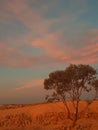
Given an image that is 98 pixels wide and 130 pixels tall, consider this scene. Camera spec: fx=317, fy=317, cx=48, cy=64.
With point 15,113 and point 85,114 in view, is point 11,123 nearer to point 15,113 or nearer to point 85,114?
point 15,113

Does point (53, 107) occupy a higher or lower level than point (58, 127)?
higher

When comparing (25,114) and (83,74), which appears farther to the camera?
(25,114)

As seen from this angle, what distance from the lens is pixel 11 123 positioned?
Answer: 52375 mm

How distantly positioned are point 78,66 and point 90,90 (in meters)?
4.34

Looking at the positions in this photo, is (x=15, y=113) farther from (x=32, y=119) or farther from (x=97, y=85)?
(x=97, y=85)

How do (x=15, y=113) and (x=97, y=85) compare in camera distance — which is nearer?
(x=97, y=85)

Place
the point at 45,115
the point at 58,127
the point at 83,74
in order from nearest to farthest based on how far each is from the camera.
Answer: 1. the point at 58,127
2. the point at 83,74
3. the point at 45,115

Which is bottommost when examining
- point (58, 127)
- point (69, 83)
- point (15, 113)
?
point (58, 127)

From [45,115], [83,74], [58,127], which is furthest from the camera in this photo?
[45,115]

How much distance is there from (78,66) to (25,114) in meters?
13.1

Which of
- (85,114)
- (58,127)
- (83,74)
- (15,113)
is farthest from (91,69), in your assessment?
(15,113)

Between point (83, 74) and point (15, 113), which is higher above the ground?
point (83, 74)

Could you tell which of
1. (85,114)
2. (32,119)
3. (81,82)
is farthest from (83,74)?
(32,119)

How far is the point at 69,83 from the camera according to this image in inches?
2053
